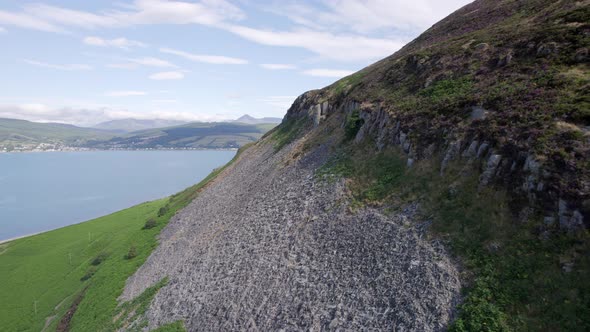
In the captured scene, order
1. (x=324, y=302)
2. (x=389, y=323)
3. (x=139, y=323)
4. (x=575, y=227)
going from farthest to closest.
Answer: (x=139, y=323)
(x=324, y=302)
(x=389, y=323)
(x=575, y=227)

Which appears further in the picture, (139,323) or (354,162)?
(354,162)

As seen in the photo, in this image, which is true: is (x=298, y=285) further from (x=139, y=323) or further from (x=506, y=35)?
(x=506, y=35)

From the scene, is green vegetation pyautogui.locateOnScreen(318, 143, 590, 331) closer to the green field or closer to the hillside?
the hillside

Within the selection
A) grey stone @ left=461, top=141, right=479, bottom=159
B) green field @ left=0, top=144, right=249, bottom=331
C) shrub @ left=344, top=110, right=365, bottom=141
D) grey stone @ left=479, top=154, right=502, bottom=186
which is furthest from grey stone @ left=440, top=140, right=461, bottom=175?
green field @ left=0, top=144, right=249, bottom=331

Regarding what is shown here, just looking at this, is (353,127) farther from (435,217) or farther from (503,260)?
(503,260)

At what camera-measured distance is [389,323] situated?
18.6m

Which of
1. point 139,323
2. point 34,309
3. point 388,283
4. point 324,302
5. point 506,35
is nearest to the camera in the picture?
point 388,283

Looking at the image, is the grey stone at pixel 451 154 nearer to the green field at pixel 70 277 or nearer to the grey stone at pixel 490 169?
the grey stone at pixel 490 169

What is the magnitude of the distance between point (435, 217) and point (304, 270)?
34.3ft

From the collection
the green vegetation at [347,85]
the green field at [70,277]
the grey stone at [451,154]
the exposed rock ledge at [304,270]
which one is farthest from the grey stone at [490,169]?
the green vegetation at [347,85]

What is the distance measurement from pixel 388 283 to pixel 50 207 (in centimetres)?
18791

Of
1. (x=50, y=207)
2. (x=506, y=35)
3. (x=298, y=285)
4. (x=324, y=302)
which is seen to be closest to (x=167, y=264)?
(x=298, y=285)

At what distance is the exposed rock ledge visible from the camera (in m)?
19.5

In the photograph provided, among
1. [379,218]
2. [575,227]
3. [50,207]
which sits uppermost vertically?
[575,227]
